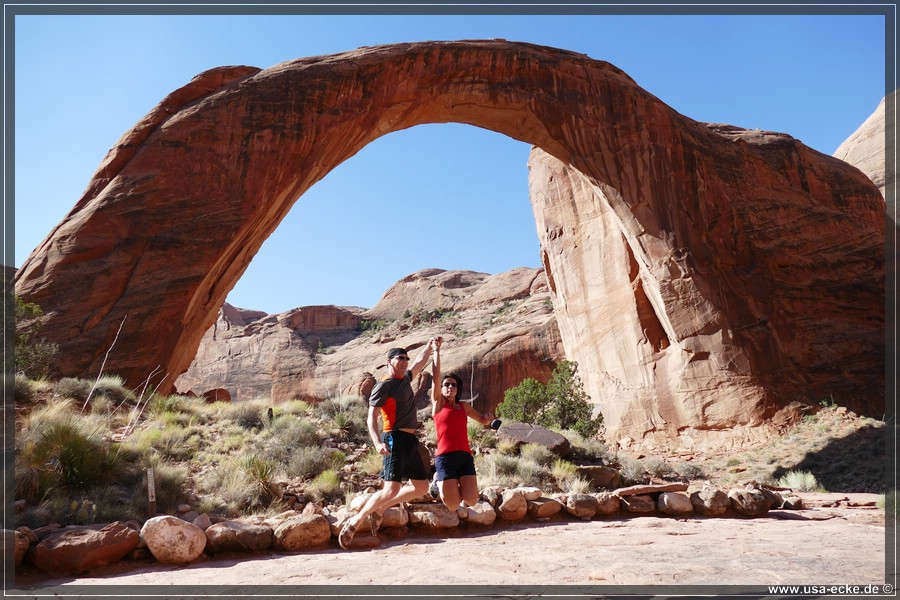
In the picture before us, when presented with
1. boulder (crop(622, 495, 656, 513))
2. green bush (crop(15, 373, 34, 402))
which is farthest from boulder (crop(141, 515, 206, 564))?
boulder (crop(622, 495, 656, 513))

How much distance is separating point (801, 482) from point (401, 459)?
32.6ft

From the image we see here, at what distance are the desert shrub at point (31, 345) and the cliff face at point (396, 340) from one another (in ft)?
54.7

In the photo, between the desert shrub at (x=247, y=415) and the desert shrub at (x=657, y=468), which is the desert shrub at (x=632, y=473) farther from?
the desert shrub at (x=247, y=415)

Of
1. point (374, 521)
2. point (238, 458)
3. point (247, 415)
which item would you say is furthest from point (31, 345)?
point (374, 521)

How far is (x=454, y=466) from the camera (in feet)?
16.3

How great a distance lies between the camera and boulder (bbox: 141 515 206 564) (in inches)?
195

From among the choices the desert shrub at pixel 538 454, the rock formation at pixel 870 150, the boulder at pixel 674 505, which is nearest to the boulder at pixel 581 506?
the boulder at pixel 674 505

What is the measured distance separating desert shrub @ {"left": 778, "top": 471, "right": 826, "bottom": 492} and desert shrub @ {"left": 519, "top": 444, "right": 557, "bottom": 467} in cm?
491

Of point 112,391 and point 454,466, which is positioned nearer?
point 454,466

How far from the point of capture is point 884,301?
17094 millimetres

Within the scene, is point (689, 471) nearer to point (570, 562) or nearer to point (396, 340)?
point (570, 562)

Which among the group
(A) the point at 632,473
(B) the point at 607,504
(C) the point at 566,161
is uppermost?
(C) the point at 566,161

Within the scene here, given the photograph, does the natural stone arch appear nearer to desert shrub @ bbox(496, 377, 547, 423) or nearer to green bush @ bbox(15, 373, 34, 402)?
desert shrub @ bbox(496, 377, 547, 423)

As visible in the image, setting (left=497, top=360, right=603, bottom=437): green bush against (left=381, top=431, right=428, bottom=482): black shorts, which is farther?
(left=497, top=360, right=603, bottom=437): green bush
